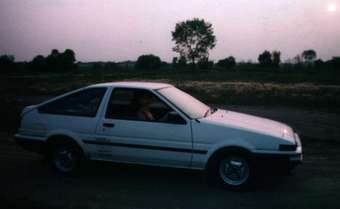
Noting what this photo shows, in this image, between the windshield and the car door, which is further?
the windshield

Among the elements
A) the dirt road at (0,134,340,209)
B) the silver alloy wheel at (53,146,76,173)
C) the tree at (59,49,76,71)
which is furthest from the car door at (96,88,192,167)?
the tree at (59,49,76,71)

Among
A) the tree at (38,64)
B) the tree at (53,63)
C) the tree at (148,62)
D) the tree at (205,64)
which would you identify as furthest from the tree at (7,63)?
the tree at (205,64)

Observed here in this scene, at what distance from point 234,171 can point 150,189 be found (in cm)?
125

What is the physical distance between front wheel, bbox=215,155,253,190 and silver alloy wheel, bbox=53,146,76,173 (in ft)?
7.69

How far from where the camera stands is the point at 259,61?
79.2m

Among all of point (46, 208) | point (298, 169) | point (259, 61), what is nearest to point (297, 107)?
point (298, 169)

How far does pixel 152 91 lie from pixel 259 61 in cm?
7735

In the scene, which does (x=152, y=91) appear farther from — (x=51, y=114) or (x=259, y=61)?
(x=259, y=61)

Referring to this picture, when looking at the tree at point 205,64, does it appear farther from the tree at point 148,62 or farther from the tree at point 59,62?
the tree at point 59,62

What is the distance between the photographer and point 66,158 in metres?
5.60

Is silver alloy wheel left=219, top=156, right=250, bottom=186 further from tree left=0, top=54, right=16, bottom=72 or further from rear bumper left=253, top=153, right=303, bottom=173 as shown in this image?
tree left=0, top=54, right=16, bottom=72

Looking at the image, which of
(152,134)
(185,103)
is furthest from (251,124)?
(152,134)

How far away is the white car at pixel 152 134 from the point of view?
4801 millimetres

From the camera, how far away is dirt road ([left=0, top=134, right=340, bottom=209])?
448cm
